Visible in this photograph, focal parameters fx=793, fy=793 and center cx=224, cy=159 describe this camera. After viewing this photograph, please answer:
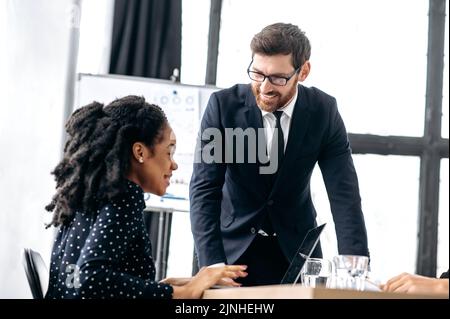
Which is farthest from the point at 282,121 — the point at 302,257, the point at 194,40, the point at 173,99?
the point at 194,40

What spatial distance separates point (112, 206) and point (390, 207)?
3.09 meters

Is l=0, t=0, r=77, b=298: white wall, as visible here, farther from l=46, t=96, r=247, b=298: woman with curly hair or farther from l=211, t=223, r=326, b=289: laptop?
l=211, t=223, r=326, b=289: laptop

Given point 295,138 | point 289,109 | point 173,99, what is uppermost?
point 173,99

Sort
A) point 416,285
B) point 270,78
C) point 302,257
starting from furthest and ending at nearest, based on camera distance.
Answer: point 270,78
point 302,257
point 416,285

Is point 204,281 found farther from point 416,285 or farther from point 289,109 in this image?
point 289,109

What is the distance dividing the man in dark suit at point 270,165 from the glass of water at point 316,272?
0.57 metres

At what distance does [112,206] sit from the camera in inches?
70.0

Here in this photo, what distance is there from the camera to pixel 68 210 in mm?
1861

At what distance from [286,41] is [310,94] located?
0.25 metres
